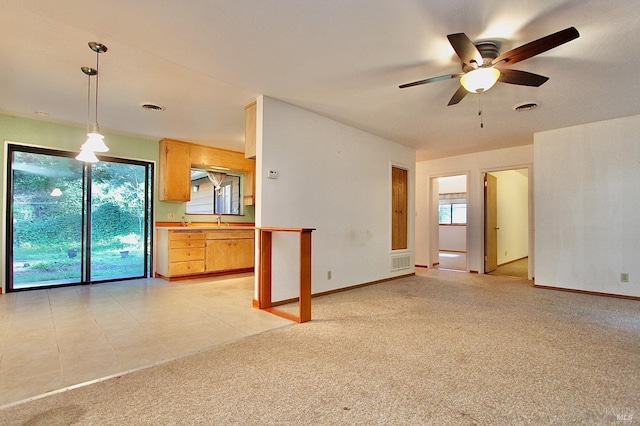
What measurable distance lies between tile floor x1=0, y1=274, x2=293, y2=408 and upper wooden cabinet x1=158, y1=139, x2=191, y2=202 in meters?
1.82

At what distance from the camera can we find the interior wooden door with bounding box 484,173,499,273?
627 centimetres

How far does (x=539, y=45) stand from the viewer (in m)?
2.15

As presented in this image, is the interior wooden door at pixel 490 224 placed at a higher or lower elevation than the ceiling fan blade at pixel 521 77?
lower

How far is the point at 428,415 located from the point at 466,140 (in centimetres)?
496

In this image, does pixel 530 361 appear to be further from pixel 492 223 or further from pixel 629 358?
pixel 492 223

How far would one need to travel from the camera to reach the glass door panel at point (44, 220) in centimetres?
453

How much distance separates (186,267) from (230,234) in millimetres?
1012

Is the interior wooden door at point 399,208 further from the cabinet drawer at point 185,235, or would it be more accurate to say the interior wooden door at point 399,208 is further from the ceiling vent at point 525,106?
the cabinet drawer at point 185,235

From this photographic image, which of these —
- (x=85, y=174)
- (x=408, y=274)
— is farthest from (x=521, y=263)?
(x=85, y=174)

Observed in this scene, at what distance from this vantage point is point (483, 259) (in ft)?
20.6

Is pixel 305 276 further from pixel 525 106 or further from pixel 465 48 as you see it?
pixel 525 106

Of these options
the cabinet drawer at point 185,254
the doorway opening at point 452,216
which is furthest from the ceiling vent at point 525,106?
the doorway opening at point 452,216

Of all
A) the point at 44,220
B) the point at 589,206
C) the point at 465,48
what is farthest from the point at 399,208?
the point at 44,220

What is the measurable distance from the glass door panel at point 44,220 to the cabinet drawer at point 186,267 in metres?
1.41
